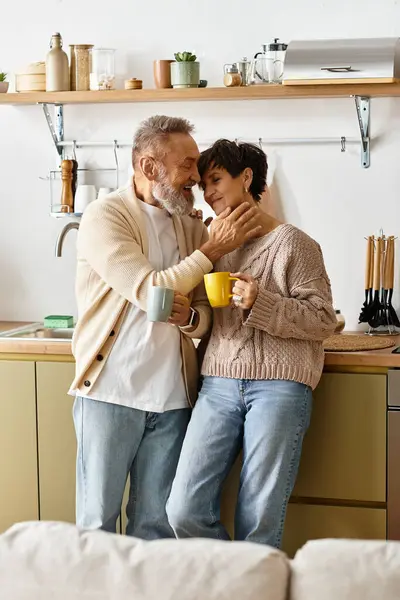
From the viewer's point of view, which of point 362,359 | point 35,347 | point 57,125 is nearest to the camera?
point 362,359

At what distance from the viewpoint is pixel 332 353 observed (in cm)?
313

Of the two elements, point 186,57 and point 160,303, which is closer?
point 160,303

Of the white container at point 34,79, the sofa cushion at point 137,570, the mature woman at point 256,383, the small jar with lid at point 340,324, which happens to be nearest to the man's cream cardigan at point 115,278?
the mature woman at point 256,383

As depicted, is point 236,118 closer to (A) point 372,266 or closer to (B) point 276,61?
(B) point 276,61

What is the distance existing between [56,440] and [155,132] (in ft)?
3.62

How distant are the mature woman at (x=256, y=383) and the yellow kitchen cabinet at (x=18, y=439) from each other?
0.74m

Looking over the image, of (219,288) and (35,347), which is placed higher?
(219,288)

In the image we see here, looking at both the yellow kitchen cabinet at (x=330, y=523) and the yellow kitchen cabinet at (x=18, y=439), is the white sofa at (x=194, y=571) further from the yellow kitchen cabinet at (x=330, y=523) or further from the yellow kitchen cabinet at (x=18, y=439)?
the yellow kitchen cabinet at (x=18, y=439)

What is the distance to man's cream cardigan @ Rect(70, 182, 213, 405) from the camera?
2.77 m

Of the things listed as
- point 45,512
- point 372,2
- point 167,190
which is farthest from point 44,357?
point 372,2

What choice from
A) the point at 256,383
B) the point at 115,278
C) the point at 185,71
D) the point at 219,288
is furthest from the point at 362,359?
the point at 185,71

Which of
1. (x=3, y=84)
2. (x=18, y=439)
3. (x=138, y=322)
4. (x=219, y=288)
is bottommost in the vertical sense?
(x=18, y=439)

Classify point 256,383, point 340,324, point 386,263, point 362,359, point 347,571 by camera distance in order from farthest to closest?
point 386,263 < point 340,324 < point 362,359 < point 256,383 < point 347,571

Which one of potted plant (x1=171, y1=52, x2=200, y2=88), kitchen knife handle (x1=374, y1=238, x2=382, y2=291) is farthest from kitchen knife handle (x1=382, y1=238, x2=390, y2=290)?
potted plant (x1=171, y1=52, x2=200, y2=88)
